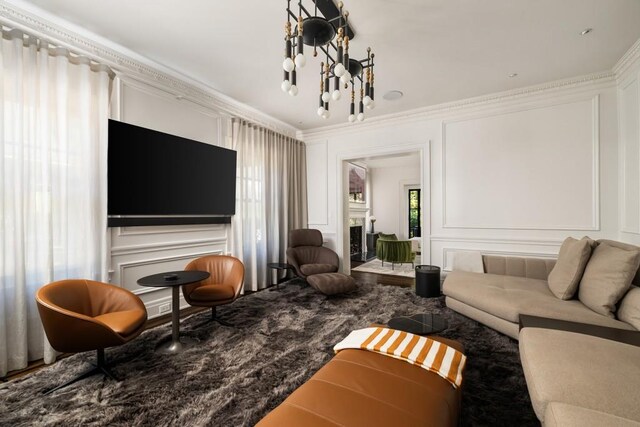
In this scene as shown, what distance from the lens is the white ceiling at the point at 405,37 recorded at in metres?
2.21

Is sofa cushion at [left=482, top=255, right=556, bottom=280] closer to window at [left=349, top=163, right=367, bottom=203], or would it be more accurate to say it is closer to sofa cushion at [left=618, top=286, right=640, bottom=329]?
sofa cushion at [left=618, top=286, right=640, bottom=329]

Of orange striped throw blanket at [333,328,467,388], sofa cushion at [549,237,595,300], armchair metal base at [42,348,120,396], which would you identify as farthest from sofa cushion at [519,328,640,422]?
armchair metal base at [42,348,120,396]

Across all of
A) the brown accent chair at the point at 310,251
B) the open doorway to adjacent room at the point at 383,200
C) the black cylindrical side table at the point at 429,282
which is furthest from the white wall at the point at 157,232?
the open doorway to adjacent room at the point at 383,200

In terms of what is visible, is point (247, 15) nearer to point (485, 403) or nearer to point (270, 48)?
point (270, 48)

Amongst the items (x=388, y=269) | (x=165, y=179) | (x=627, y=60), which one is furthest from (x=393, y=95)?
(x=388, y=269)

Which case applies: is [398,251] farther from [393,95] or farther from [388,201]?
[388,201]

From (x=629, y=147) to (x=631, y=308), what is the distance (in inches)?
84.4

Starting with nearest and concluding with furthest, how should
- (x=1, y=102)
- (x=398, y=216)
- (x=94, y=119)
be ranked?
(x=1, y=102)
(x=94, y=119)
(x=398, y=216)

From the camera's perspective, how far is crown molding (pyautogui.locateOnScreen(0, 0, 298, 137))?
2188mm

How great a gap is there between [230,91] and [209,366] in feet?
10.8

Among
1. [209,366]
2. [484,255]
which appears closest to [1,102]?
[209,366]

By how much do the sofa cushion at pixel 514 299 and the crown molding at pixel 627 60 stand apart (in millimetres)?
2458

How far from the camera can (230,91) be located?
376cm

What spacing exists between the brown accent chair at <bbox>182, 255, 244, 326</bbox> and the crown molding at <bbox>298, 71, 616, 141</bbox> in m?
3.19
